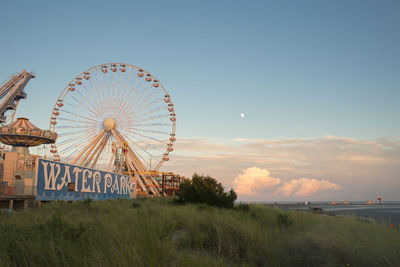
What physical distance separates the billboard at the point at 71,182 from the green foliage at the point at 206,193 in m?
10.0

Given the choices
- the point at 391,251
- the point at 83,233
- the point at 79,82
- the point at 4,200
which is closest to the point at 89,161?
the point at 79,82

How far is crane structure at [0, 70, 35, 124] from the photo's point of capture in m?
76.9

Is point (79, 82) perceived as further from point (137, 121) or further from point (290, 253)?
point (290, 253)

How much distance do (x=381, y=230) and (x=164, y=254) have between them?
662 centimetres

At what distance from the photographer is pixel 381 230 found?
895cm

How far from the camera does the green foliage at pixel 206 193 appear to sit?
23328mm

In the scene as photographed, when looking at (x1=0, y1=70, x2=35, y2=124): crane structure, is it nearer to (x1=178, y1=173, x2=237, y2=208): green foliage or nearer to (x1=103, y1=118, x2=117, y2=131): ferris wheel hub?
(x1=103, y1=118, x2=117, y2=131): ferris wheel hub

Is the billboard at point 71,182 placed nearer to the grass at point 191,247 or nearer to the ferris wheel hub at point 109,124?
the ferris wheel hub at point 109,124

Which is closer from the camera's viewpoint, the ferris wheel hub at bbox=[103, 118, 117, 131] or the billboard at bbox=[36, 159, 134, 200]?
the billboard at bbox=[36, 159, 134, 200]

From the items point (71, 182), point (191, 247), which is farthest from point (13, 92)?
point (191, 247)

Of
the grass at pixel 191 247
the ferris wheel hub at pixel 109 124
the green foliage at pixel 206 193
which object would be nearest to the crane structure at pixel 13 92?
the ferris wheel hub at pixel 109 124

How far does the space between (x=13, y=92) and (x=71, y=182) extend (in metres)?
63.1

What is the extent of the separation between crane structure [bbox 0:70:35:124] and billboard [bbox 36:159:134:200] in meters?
52.6

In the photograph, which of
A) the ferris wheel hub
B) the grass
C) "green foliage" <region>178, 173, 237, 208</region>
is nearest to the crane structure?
the ferris wheel hub
